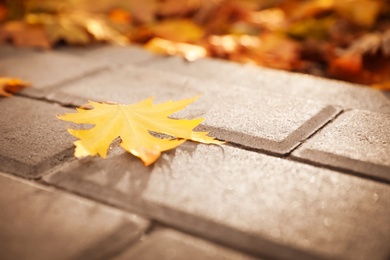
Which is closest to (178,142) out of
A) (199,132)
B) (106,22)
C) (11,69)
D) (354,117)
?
(199,132)

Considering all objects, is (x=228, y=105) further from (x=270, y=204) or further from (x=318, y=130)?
(x=270, y=204)

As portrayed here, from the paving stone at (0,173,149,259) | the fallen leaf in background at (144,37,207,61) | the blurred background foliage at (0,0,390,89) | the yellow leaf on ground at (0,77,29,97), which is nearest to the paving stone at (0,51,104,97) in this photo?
the yellow leaf on ground at (0,77,29,97)

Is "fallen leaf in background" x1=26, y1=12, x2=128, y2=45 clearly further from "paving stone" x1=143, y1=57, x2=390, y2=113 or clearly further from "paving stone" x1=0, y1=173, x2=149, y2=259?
"paving stone" x1=0, y1=173, x2=149, y2=259

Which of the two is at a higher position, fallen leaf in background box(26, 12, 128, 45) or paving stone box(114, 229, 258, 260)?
fallen leaf in background box(26, 12, 128, 45)

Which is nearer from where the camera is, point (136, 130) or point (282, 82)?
point (136, 130)

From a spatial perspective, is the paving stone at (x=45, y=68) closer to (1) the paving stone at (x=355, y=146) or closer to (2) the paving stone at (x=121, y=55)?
(2) the paving stone at (x=121, y=55)

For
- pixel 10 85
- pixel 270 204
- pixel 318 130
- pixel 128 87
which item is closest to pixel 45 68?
pixel 10 85

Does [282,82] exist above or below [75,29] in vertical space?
below
